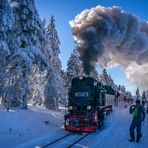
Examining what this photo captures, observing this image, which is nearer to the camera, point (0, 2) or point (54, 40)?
point (0, 2)

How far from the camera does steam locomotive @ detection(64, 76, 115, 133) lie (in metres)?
18.9

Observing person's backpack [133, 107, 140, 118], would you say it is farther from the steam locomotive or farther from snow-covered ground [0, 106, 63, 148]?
snow-covered ground [0, 106, 63, 148]

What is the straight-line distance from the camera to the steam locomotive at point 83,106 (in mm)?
18930

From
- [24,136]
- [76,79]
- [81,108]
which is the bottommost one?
[24,136]

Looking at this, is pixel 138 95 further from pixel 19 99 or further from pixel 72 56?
pixel 19 99

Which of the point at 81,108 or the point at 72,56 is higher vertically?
the point at 72,56

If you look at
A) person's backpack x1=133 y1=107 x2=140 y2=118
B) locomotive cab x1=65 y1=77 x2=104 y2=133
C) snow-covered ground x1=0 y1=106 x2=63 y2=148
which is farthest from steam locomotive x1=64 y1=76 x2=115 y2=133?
person's backpack x1=133 y1=107 x2=140 y2=118

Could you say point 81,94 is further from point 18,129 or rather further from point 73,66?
point 73,66

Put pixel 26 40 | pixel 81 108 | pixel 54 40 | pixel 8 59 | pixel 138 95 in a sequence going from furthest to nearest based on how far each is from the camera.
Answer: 1. pixel 138 95
2. pixel 54 40
3. pixel 26 40
4. pixel 8 59
5. pixel 81 108

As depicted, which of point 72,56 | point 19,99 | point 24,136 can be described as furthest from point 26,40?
point 72,56

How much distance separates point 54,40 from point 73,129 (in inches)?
923

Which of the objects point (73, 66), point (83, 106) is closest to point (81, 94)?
point (83, 106)

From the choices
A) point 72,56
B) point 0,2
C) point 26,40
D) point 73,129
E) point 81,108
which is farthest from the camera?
point 72,56

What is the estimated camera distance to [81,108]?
66.4ft
